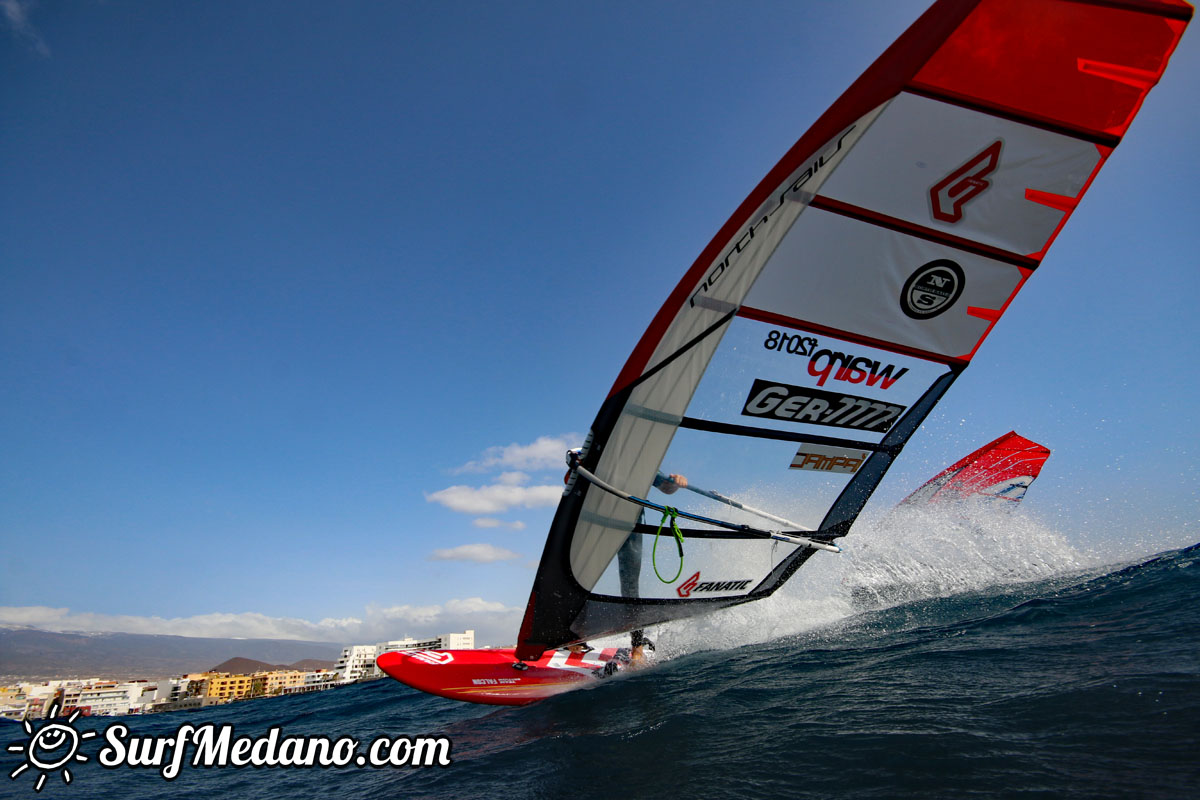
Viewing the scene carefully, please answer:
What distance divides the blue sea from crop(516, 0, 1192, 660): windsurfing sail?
0.96 meters

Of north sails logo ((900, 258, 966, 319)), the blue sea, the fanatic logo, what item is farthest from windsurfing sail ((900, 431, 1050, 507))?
north sails logo ((900, 258, 966, 319))

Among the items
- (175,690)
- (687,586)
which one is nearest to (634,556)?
(687,586)

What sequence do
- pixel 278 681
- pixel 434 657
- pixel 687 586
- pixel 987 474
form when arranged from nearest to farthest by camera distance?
pixel 687 586, pixel 434 657, pixel 987 474, pixel 278 681

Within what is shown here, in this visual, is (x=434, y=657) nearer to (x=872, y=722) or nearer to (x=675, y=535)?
(x=675, y=535)

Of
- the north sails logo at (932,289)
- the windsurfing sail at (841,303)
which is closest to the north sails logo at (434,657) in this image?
the windsurfing sail at (841,303)

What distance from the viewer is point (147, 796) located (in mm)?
4117

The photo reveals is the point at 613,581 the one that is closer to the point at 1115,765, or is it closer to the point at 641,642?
the point at 641,642

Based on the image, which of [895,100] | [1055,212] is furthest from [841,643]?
[895,100]

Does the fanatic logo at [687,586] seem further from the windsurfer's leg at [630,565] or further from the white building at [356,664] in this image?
the white building at [356,664]

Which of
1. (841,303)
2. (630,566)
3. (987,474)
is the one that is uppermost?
(841,303)

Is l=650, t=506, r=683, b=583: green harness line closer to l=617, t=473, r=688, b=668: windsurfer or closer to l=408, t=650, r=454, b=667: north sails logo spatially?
l=617, t=473, r=688, b=668: windsurfer

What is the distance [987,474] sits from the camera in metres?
9.66

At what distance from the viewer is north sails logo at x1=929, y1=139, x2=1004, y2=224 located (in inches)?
119

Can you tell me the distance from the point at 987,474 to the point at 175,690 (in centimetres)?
7205
